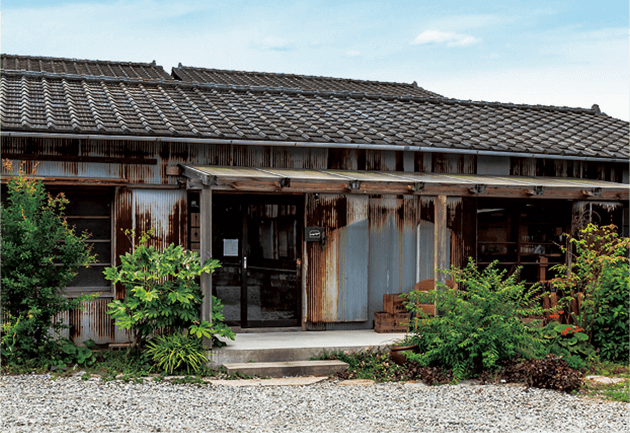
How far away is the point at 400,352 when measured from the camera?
8297 millimetres

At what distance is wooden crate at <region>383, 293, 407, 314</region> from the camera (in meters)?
10.2

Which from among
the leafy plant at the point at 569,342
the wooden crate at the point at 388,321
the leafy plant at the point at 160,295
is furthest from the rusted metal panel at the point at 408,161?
the leafy plant at the point at 160,295

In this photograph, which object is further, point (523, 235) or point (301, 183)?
point (523, 235)

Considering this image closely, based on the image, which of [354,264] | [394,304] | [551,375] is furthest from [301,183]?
[551,375]

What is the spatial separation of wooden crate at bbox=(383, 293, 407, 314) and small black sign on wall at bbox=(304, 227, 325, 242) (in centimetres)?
139

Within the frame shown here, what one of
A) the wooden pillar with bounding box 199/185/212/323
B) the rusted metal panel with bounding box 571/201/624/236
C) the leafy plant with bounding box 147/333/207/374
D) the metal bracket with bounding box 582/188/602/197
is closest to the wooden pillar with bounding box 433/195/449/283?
the metal bracket with bounding box 582/188/602/197

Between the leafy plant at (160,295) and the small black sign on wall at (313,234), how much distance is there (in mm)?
2219

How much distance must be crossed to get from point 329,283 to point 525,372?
353 centimetres

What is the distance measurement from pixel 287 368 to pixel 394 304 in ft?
8.71

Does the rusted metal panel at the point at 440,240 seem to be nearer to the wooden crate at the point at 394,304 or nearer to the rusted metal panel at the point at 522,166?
the wooden crate at the point at 394,304

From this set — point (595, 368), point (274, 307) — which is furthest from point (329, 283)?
point (595, 368)

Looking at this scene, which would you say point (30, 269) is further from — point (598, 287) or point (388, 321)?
point (598, 287)

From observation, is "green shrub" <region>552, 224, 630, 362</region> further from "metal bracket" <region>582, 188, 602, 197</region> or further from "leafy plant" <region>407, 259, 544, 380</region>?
"leafy plant" <region>407, 259, 544, 380</region>

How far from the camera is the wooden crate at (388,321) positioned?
10.1 metres
